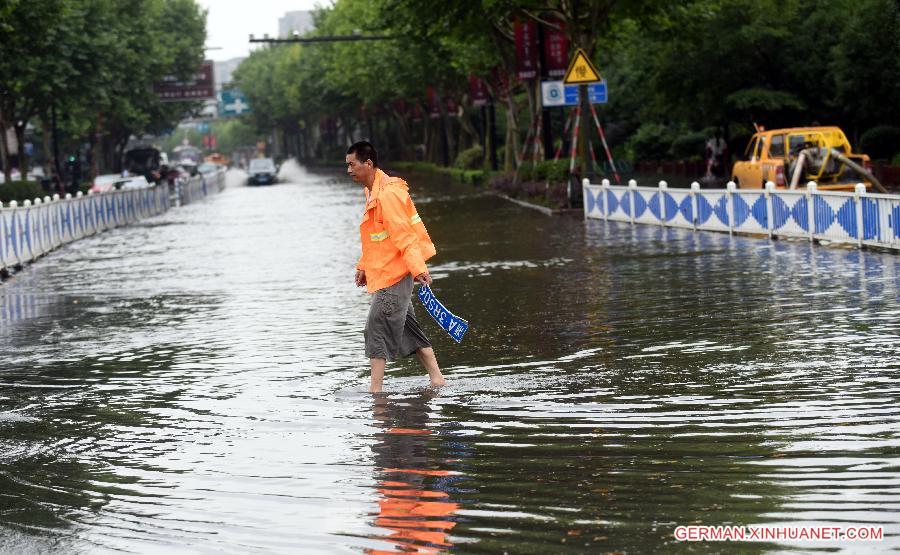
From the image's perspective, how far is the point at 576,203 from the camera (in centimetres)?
3422

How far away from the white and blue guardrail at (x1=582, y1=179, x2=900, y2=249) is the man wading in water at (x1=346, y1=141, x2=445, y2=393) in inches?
423

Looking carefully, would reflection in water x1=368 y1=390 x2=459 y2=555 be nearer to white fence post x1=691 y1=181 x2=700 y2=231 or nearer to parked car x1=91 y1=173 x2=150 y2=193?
white fence post x1=691 y1=181 x2=700 y2=231

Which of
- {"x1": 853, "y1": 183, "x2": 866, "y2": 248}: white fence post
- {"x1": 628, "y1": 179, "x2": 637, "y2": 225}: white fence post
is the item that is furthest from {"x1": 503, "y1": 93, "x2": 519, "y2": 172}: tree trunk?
{"x1": 853, "y1": 183, "x2": 866, "y2": 248}: white fence post

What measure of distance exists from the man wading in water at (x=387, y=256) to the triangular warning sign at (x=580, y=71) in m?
22.5

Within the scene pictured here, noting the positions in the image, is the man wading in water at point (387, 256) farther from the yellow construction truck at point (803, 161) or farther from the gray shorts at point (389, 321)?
the yellow construction truck at point (803, 161)

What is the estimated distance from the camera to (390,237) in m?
9.72

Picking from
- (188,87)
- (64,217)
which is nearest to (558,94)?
(64,217)

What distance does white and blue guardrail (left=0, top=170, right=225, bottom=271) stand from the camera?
82.1 ft

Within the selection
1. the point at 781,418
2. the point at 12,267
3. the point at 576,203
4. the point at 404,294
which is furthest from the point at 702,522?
the point at 576,203

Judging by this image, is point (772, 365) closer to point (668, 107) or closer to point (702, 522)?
point (702, 522)

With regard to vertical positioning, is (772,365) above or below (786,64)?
below

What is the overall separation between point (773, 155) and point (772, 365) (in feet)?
64.1

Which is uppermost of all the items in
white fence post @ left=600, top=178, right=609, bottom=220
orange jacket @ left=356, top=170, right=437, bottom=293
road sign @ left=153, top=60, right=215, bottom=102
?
road sign @ left=153, top=60, right=215, bottom=102

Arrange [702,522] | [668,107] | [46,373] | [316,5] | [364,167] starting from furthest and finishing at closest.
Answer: [316,5]
[668,107]
[46,373]
[364,167]
[702,522]
